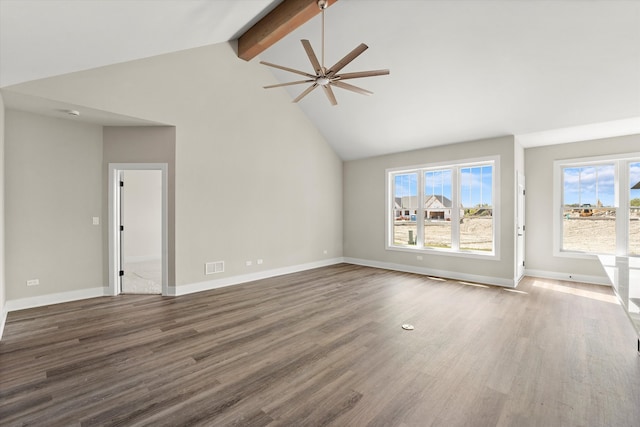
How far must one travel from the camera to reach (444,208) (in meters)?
6.22

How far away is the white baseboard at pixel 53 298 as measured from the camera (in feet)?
12.7

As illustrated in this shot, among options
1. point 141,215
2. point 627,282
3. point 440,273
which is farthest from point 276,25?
point 141,215

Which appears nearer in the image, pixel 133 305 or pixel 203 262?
pixel 133 305

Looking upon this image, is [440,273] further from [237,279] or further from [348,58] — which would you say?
[348,58]

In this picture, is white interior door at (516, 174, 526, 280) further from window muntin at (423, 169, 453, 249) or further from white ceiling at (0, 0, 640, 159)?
window muntin at (423, 169, 453, 249)

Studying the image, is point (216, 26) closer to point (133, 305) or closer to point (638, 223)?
point (133, 305)

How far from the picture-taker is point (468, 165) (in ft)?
19.1

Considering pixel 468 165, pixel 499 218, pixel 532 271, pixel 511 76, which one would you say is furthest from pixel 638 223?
pixel 511 76

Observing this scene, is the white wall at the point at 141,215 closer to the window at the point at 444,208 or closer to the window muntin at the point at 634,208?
the window at the point at 444,208

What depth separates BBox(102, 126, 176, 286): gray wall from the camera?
4.58 meters

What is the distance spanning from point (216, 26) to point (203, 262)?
3.77 meters

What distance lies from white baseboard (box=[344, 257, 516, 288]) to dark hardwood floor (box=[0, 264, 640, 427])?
90 cm

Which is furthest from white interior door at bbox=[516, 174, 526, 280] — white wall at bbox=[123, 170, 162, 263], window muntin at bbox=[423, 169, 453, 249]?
white wall at bbox=[123, 170, 162, 263]

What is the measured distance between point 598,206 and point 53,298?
956 centimetres
